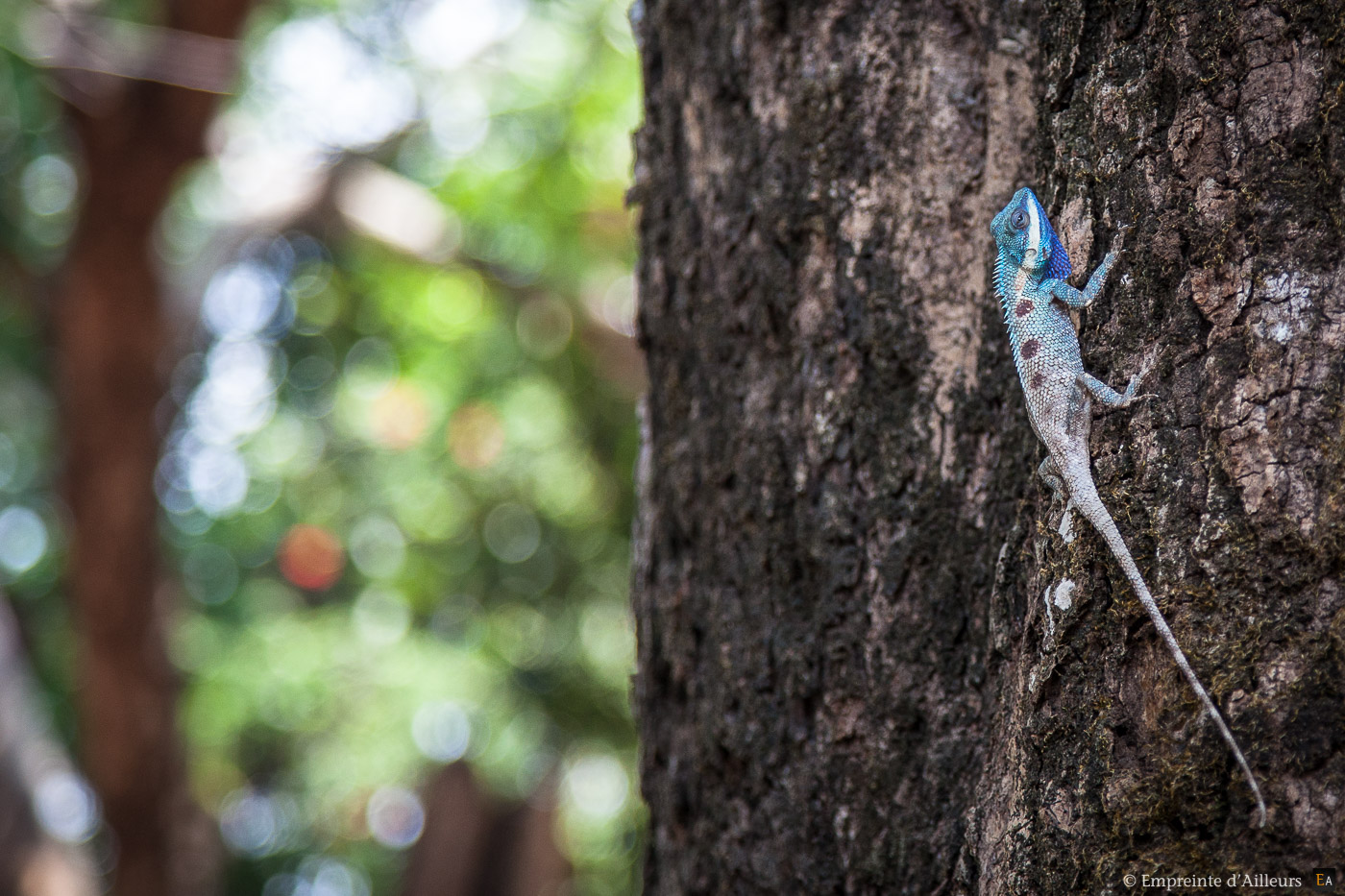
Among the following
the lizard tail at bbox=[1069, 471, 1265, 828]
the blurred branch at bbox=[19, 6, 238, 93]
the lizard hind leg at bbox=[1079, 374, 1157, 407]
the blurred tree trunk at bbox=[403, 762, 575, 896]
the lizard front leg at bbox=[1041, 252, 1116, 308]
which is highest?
the blurred branch at bbox=[19, 6, 238, 93]

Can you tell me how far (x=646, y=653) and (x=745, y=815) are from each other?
15.8 inches

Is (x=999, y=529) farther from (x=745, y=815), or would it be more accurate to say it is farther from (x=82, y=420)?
(x=82, y=420)

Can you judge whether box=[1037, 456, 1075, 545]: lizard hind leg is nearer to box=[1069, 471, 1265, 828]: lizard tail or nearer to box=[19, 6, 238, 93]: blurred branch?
box=[1069, 471, 1265, 828]: lizard tail

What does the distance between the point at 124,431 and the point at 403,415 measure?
1.78 metres

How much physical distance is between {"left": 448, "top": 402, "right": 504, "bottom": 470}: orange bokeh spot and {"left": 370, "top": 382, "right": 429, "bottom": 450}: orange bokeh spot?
0.71 ft

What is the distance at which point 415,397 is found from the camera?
710cm

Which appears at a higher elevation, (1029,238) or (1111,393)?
(1029,238)

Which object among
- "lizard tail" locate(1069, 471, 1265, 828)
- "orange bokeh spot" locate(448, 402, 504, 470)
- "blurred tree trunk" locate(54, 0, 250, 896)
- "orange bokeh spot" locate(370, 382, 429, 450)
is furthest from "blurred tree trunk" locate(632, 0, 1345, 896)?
"orange bokeh spot" locate(370, 382, 429, 450)

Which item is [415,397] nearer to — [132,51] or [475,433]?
[475,433]

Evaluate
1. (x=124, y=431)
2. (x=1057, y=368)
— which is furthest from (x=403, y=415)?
(x=1057, y=368)

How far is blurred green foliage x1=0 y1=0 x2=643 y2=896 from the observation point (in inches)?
260

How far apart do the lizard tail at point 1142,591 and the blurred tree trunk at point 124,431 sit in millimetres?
5132

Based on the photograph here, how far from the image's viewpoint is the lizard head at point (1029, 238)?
171 cm

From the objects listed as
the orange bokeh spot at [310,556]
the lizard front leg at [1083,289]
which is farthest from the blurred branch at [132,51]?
the lizard front leg at [1083,289]
